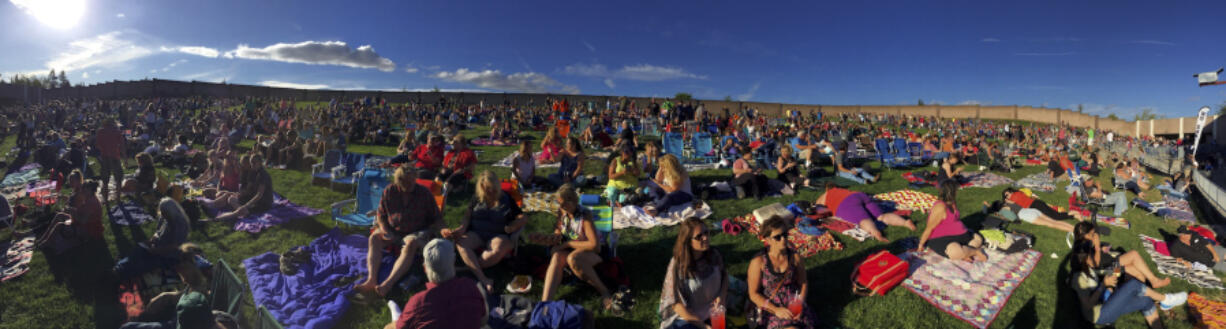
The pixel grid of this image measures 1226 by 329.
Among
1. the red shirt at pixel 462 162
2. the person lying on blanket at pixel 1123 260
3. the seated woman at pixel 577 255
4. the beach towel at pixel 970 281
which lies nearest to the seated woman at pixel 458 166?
the red shirt at pixel 462 162

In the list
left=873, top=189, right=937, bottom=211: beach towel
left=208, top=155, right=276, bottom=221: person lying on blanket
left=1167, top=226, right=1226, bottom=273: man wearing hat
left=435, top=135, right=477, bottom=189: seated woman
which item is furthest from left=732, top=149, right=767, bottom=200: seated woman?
left=208, top=155, right=276, bottom=221: person lying on blanket

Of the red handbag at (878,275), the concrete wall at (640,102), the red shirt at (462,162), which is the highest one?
the concrete wall at (640,102)

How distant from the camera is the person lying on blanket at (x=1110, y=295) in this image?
3.92 m

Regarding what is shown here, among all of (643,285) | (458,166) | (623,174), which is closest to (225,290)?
(643,285)

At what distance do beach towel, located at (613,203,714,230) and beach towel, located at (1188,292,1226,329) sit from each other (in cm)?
490

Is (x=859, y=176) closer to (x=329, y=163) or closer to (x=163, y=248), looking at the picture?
(x=329, y=163)

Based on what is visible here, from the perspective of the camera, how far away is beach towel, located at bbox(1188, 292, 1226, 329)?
4023 millimetres

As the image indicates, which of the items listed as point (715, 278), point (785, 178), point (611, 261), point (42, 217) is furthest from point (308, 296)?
point (785, 178)

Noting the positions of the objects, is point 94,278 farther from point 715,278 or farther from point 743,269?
point 743,269

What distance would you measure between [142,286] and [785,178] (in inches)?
367

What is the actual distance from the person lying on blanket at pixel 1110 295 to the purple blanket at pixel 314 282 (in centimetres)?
676

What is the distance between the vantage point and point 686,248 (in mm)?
3346

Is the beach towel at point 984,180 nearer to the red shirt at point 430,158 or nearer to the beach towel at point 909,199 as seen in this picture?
the beach towel at point 909,199

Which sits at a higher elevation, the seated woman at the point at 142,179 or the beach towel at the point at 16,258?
the seated woman at the point at 142,179
